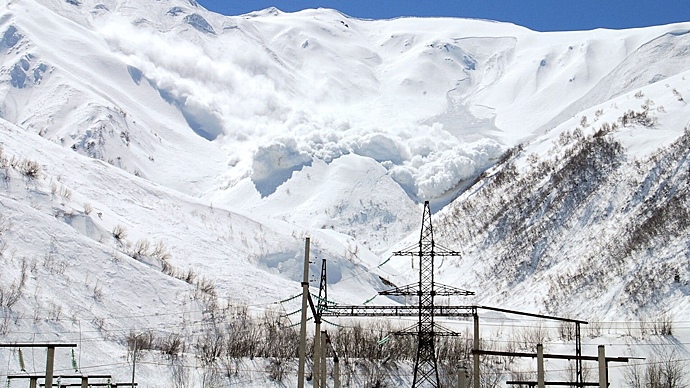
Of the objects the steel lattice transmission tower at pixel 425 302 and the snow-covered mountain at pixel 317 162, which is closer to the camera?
the steel lattice transmission tower at pixel 425 302

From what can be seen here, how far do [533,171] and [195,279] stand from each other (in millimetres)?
43020

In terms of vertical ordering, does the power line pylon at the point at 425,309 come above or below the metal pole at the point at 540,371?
above

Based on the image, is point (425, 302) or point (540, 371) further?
point (425, 302)

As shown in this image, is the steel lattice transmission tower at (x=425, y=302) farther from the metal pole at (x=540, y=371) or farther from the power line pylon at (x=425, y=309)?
the metal pole at (x=540, y=371)

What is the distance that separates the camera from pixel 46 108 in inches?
4879

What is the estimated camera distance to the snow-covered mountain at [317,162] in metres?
60.8

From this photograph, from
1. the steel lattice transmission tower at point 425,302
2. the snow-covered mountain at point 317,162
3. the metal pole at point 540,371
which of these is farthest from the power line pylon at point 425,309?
the snow-covered mountain at point 317,162

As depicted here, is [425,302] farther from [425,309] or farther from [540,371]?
[540,371]

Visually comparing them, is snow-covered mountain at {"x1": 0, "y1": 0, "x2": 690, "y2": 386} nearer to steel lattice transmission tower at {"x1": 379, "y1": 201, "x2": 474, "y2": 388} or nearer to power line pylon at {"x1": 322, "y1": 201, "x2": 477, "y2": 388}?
power line pylon at {"x1": 322, "y1": 201, "x2": 477, "y2": 388}

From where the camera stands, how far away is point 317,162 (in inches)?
4555

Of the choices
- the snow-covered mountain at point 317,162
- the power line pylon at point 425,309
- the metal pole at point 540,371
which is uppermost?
the snow-covered mountain at point 317,162

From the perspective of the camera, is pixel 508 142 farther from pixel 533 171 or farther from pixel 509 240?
pixel 509 240

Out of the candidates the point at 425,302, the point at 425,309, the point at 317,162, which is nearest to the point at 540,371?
the point at 425,309

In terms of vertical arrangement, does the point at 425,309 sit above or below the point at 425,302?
below
